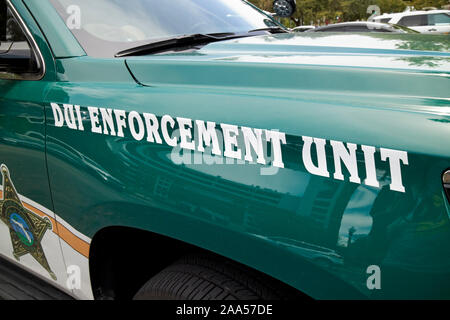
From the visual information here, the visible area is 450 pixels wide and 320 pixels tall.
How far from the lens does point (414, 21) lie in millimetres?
17172

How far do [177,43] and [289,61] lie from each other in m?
0.66

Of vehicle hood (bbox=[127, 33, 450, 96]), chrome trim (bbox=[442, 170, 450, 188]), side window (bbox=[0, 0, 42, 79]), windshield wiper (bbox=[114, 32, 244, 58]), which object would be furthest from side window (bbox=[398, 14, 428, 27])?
chrome trim (bbox=[442, 170, 450, 188])

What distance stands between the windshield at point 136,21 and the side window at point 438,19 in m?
17.3

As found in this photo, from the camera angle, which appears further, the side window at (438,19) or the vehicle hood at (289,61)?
the side window at (438,19)

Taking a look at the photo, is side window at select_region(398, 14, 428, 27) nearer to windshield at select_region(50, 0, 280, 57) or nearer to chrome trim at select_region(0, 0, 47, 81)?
windshield at select_region(50, 0, 280, 57)

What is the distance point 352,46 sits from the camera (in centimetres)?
154

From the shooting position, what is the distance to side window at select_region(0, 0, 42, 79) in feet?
5.36

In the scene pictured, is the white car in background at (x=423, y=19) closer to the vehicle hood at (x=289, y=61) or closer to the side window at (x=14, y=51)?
the vehicle hood at (x=289, y=61)

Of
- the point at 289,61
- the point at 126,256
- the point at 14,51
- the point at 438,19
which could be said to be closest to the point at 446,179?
the point at 289,61

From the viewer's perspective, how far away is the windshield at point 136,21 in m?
1.66

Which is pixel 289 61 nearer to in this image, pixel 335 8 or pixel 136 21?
pixel 136 21

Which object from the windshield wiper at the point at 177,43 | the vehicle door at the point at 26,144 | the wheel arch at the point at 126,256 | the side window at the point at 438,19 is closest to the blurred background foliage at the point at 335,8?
the side window at the point at 438,19

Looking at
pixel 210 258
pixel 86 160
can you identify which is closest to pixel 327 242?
pixel 210 258

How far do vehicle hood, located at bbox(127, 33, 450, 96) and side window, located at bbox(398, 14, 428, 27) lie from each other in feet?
56.8
